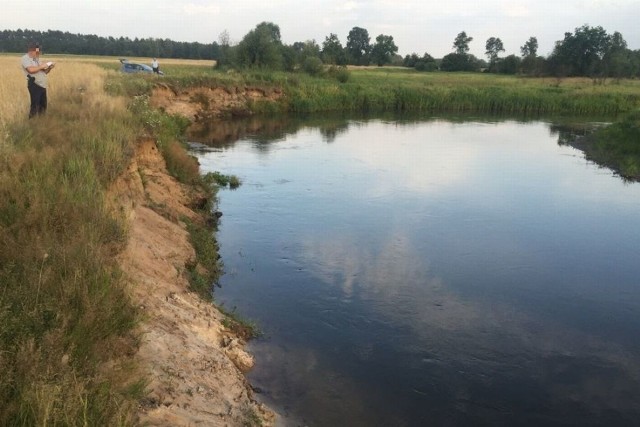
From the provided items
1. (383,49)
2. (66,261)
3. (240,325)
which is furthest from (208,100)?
(383,49)

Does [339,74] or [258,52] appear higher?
[258,52]

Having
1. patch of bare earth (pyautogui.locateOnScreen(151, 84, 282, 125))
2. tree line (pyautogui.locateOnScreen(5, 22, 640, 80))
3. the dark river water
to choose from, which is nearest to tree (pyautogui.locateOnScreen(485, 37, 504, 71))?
tree line (pyautogui.locateOnScreen(5, 22, 640, 80))

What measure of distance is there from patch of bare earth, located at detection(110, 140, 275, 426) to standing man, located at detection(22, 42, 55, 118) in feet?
8.39

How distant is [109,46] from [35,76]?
9940 cm

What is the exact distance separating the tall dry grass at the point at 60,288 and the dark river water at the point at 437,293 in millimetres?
2476

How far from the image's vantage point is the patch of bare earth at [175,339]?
4875 millimetres

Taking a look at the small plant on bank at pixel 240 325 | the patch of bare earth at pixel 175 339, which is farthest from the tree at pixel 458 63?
the small plant on bank at pixel 240 325

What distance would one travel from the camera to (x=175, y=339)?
5949 millimetres

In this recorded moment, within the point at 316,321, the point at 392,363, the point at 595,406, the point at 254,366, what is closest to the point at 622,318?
the point at 595,406

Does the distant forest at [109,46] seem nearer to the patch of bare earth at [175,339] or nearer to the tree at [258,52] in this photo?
the tree at [258,52]

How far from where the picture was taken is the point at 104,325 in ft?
14.9

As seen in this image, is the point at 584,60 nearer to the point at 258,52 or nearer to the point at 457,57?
the point at 457,57

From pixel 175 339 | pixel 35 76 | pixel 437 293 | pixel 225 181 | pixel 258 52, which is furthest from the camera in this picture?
pixel 258 52

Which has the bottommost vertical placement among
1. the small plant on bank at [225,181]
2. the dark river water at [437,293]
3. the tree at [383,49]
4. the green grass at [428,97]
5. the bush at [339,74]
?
the dark river water at [437,293]
